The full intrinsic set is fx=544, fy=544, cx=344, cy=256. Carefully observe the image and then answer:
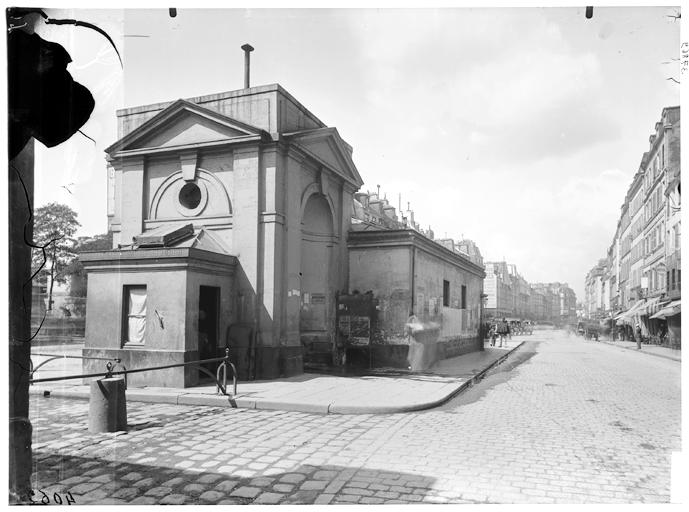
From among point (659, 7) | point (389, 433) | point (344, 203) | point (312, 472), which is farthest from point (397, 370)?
point (659, 7)

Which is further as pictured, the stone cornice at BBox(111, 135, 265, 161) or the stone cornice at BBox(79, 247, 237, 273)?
the stone cornice at BBox(111, 135, 265, 161)

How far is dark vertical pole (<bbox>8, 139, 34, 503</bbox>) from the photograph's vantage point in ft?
15.1

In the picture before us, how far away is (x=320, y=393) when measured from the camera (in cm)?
1154

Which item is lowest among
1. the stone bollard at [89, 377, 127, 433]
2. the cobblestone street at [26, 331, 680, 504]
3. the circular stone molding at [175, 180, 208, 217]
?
the cobblestone street at [26, 331, 680, 504]

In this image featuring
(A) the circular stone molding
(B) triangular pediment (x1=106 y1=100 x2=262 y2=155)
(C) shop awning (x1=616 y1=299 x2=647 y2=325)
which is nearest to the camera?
(B) triangular pediment (x1=106 y1=100 x2=262 y2=155)

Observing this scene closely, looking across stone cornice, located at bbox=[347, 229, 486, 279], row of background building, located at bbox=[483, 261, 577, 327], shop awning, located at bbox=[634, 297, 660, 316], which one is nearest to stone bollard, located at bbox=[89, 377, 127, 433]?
stone cornice, located at bbox=[347, 229, 486, 279]

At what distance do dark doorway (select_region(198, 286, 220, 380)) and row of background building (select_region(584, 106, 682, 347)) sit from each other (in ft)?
60.0

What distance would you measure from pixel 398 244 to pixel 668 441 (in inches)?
411

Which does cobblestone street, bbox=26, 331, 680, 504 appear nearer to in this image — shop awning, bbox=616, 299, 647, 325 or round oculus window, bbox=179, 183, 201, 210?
round oculus window, bbox=179, 183, 201, 210

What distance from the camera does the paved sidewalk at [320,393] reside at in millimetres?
10195

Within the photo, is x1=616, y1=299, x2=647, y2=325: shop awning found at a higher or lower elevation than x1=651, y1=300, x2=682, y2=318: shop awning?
lower

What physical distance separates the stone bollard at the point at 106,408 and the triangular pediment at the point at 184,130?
788 centimetres

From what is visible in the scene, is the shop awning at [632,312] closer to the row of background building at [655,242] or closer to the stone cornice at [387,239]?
the row of background building at [655,242]

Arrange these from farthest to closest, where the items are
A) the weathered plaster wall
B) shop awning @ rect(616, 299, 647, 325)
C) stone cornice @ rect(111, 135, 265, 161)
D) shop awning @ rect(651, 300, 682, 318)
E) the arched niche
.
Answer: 1. shop awning @ rect(616, 299, 647, 325)
2. shop awning @ rect(651, 300, 682, 318)
3. the weathered plaster wall
4. the arched niche
5. stone cornice @ rect(111, 135, 265, 161)
